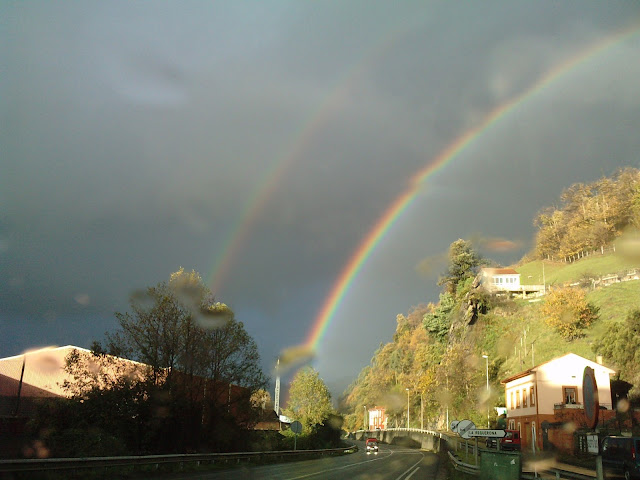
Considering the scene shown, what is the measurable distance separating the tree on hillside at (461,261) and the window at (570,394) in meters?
59.6

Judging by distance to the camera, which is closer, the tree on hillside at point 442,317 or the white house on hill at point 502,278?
the white house on hill at point 502,278

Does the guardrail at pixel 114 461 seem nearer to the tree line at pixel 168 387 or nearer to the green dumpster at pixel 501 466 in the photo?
the tree line at pixel 168 387

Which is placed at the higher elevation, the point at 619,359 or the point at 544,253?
the point at 544,253

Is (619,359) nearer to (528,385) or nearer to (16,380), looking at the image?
(528,385)

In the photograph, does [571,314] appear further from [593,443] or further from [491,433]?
[593,443]

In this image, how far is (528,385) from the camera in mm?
63562

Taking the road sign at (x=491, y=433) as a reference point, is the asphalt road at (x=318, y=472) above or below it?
below

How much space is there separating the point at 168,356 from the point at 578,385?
4511 centimetres

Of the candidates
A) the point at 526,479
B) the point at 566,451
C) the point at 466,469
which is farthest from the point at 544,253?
the point at 526,479

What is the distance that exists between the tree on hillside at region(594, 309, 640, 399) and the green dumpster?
47730mm

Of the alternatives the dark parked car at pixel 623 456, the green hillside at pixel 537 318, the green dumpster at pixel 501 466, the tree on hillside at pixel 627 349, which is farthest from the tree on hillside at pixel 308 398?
the green dumpster at pixel 501 466

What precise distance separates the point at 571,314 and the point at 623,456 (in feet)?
193

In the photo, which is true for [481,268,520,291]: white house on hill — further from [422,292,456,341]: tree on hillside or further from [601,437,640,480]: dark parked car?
[601,437,640,480]: dark parked car

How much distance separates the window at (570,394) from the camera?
5862 centimetres
